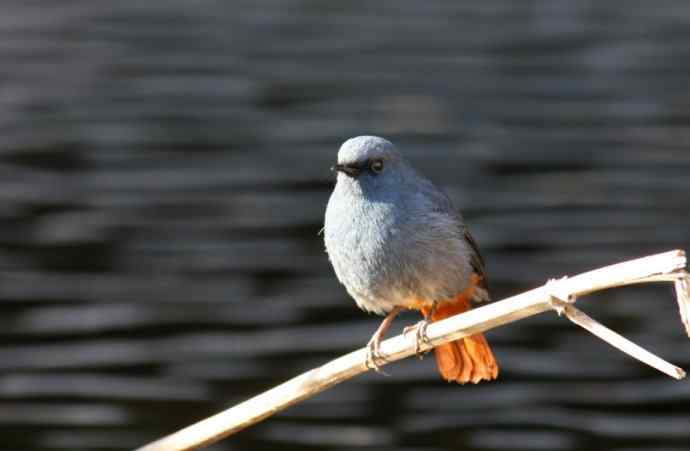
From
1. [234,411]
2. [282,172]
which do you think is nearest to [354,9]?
[282,172]

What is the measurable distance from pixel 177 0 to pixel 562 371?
40.8 feet

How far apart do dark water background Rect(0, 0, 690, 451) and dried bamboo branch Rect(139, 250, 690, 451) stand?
4.73 m

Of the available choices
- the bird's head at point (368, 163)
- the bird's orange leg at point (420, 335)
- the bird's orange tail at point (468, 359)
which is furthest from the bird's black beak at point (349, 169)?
the bird's orange tail at point (468, 359)

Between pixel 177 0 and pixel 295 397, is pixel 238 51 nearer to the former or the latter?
pixel 177 0

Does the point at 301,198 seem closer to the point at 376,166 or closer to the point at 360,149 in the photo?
the point at 376,166

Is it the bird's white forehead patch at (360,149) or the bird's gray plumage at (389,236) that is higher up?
the bird's white forehead patch at (360,149)

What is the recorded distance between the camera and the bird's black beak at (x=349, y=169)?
20.5 ft

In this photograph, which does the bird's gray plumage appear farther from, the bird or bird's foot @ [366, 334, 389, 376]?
bird's foot @ [366, 334, 389, 376]

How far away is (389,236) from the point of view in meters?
6.55

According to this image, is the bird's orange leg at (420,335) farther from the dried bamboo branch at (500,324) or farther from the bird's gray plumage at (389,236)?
the bird's gray plumage at (389,236)

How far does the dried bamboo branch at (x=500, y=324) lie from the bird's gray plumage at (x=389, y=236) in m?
0.48

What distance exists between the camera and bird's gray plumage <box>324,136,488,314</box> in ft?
21.2

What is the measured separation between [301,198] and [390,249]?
849 centimetres

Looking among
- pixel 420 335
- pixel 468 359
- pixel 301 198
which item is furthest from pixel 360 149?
pixel 301 198
